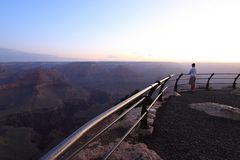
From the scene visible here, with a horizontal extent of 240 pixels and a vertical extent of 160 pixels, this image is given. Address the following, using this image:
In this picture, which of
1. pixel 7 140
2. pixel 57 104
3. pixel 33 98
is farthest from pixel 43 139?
pixel 33 98

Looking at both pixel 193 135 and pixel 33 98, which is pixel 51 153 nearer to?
pixel 193 135

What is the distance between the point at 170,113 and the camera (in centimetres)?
696

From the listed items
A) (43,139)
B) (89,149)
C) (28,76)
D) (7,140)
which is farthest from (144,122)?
(28,76)

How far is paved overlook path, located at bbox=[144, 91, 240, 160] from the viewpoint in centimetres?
415

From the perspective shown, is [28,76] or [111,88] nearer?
[28,76]

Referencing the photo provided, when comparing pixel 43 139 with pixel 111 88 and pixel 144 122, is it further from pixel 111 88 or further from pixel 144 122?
pixel 111 88

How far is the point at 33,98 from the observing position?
12188 centimetres

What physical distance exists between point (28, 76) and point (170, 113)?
Result: 508 ft

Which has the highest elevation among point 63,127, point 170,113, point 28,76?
point 170,113

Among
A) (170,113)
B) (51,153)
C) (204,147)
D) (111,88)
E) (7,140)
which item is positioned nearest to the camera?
(51,153)

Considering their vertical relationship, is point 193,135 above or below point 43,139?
above

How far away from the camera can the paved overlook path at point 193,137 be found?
13.6 ft

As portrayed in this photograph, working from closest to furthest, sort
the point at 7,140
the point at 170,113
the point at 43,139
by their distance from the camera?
the point at 170,113, the point at 7,140, the point at 43,139

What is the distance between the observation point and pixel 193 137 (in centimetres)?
498
